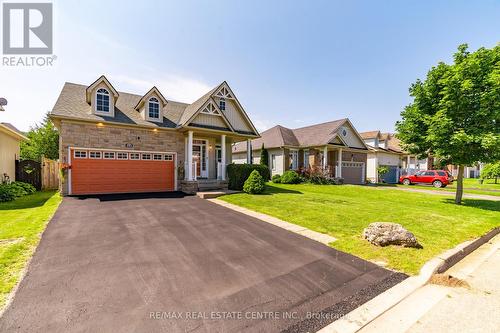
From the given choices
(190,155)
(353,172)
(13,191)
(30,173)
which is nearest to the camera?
(13,191)

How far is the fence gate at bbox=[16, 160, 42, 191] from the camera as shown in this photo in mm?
15500

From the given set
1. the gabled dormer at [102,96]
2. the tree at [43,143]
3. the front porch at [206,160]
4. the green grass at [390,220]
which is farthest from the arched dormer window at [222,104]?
the tree at [43,143]

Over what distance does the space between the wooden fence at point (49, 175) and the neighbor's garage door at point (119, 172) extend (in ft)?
19.0

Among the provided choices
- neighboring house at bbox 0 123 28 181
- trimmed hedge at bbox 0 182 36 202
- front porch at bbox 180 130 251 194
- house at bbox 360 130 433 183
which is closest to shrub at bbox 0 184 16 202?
trimmed hedge at bbox 0 182 36 202

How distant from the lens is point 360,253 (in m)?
4.96

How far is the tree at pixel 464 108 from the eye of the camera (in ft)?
33.4

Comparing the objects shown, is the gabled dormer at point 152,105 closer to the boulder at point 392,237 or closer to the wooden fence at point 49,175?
the wooden fence at point 49,175

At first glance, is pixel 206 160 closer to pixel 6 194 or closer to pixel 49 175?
pixel 6 194

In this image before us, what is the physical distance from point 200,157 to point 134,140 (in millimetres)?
4466

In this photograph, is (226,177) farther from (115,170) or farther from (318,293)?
(318,293)

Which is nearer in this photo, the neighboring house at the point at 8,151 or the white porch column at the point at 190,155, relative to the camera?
the neighboring house at the point at 8,151

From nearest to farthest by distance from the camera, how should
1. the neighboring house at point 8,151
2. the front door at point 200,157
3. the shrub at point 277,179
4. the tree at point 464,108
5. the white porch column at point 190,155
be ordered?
1. the tree at point 464,108
2. the neighboring house at point 8,151
3. the white porch column at point 190,155
4. the front door at point 200,157
5. the shrub at point 277,179

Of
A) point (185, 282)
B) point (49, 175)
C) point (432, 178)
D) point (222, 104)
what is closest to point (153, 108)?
point (222, 104)

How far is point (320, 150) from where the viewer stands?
2348 centimetres
